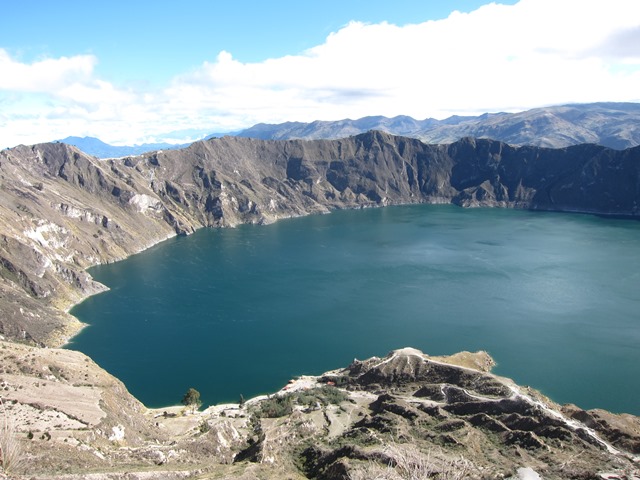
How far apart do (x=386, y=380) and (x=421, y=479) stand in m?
55.4

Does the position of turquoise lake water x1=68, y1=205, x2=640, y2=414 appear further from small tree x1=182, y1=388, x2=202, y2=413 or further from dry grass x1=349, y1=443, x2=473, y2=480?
dry grass x1=349, y1=443, x2=473, y2=480

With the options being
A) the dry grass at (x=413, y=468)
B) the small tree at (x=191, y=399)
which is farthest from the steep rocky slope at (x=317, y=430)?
the small tree at (x=191, y=399)

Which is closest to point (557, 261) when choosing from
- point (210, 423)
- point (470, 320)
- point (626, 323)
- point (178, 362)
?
point (626, 323)

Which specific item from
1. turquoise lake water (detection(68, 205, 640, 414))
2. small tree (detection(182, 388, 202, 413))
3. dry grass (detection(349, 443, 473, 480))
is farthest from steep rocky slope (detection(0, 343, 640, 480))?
turquoise lake water (detection(68, 205, 640, 414))

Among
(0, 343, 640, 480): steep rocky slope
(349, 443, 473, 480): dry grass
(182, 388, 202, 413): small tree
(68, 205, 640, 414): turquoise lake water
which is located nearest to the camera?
(349, 443, 473, 480): dry grass

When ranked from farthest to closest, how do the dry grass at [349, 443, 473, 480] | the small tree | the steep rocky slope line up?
the small tree → the steep rocky slope → the dry grass at [349, 443, 473, 480]

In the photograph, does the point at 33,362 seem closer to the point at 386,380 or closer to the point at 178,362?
the point at 178,362

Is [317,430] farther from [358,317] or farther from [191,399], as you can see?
[358,317]

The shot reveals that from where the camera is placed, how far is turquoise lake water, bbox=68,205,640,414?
94562 millimetres

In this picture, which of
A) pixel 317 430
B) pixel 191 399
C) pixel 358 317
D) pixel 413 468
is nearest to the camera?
pixel 413 468

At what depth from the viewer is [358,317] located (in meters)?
123

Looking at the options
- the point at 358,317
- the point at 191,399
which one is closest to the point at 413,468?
the point at 191,399

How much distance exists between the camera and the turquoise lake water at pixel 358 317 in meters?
94.6

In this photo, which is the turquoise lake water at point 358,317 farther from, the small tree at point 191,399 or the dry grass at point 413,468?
the dry grass at point 413,468
